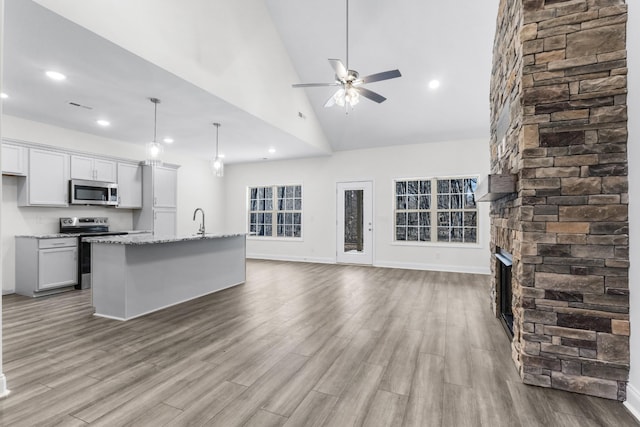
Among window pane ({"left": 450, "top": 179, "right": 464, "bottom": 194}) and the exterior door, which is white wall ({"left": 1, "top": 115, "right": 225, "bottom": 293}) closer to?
the exterior door

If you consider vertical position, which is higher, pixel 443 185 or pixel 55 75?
pixel 55 75

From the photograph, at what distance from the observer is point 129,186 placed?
635 cm

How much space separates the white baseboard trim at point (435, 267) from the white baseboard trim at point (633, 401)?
4.73 meters

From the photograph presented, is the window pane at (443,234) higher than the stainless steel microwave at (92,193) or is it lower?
lower

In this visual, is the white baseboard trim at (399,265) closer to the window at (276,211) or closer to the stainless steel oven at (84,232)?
the window at (276,211)

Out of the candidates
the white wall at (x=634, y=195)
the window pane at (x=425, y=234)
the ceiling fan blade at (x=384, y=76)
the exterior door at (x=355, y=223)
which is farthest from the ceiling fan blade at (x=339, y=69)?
the window pane at (x=425, y=234)

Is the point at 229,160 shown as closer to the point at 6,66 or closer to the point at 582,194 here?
the point at 6,66

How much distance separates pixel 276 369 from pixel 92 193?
5098 millimetres

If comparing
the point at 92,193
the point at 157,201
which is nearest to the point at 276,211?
the point at 157,201

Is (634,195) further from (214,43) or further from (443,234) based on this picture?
(443,234)

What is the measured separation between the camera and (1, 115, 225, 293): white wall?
16.0ft

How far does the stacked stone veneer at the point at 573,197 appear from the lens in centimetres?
214

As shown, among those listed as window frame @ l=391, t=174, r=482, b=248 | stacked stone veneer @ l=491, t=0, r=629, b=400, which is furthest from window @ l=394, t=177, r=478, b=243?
stacked stone veneer @ l=491, t=0, r=629, b=400

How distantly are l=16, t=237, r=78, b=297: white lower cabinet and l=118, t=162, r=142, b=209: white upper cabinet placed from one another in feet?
4.32
